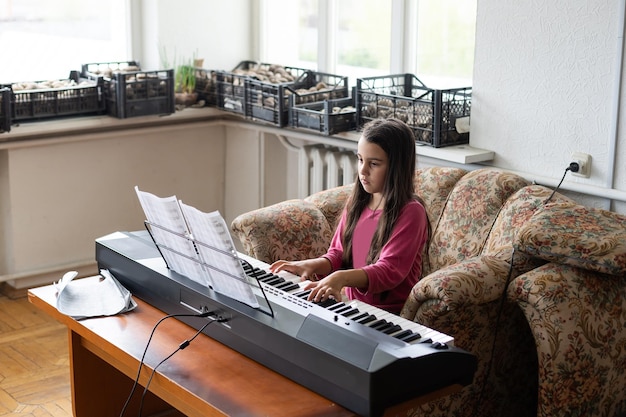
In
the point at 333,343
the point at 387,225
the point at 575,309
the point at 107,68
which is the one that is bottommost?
the point at 575,309

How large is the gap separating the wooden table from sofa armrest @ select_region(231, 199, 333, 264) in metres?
0.70

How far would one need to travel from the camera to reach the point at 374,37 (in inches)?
173

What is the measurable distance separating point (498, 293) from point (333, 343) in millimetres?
872

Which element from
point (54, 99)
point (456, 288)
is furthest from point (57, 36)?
point (456, 288)

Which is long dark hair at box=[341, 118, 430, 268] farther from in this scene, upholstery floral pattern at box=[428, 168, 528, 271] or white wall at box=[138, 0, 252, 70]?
white wall at box=[138, 0, 252, 70]

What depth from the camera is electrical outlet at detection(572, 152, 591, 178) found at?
329 cm

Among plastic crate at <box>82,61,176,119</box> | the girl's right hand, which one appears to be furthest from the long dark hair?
plastic crate at <box>82,61,176,119</box>

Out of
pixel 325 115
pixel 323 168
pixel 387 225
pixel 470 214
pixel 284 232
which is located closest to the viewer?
pixel 387 225

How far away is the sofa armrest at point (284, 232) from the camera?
3.33 meters

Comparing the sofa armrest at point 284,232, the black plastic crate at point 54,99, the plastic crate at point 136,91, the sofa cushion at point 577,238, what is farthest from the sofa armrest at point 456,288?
the black plastic crate at point 54,99

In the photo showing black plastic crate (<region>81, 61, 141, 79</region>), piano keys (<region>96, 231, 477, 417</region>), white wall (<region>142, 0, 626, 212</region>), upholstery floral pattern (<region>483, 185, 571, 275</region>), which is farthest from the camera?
black plastic crate (<region>81, 61, 141, 79</region>)

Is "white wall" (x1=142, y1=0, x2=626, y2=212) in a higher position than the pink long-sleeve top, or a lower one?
higher

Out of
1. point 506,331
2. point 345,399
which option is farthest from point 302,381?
point 506,331

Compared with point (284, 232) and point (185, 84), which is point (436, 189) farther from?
point (185, 84)
